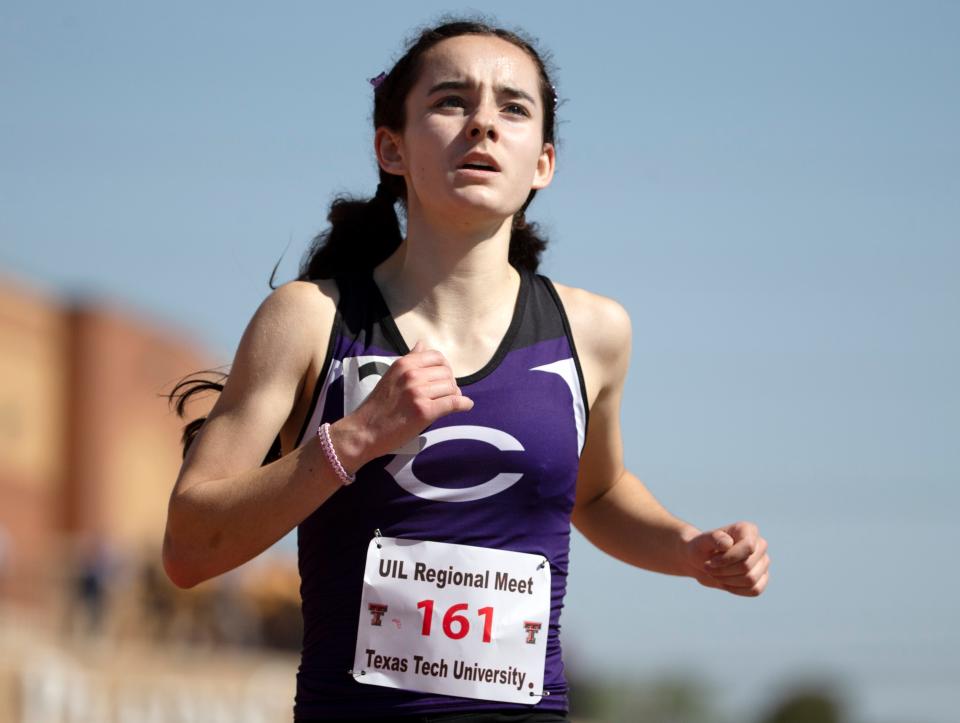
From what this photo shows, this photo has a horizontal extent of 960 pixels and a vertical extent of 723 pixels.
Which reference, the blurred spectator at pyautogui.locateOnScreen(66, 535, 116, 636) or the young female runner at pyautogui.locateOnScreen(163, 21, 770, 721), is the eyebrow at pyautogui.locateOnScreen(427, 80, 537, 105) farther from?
the blurred spectator at pyautogui.locateOnScreen(66, 535, 116, 636)

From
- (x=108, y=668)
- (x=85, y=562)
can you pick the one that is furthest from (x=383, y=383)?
(x=85, y=562)

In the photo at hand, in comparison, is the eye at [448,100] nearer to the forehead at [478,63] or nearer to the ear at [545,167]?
the forehead at [478,63]

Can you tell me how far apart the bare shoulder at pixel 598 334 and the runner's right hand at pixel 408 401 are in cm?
59

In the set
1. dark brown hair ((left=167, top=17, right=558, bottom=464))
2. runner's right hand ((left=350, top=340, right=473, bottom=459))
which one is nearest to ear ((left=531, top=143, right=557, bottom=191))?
dark brown hair ((left=167, top=17, right=558, bottom=464))

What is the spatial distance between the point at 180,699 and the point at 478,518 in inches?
632

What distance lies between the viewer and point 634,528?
3930 millimetres

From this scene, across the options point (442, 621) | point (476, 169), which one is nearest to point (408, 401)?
point (442, 621)

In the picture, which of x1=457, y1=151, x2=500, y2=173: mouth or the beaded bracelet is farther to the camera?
x1=457, y1=151, x2=500, y2=173: mouth

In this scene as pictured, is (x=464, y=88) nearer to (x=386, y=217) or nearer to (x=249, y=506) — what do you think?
(x=386, y=217)

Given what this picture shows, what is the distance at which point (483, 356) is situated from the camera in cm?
350

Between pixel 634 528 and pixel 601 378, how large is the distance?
→ 0.44 metres

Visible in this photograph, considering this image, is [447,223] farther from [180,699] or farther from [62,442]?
[62,442]

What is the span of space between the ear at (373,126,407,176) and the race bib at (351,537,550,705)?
3.21 ft

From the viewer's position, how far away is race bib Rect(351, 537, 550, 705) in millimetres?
3283
